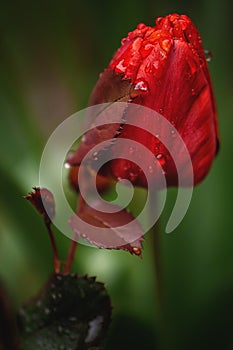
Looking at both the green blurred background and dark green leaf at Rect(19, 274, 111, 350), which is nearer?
dark green leaf at Rect(19, 274, 111, 350)

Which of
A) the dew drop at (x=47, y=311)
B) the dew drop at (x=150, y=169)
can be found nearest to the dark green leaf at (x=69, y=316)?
the dew drop at (x=47, y=311)

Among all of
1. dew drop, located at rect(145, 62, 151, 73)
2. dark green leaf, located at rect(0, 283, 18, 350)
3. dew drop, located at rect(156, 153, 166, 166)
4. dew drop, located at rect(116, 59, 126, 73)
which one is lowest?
dark green leaf, located at rect(0, 283, 18, 350)

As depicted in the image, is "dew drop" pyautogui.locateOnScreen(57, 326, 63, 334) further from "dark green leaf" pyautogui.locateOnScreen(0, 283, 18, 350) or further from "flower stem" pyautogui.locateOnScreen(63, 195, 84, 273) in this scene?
"dark green leaf" pyautogui.locateOnScreen(0, 283, 18, 350)

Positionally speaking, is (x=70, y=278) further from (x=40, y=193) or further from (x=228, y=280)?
(x=228, y=280)

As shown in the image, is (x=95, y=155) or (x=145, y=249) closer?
(x=95, y=155)

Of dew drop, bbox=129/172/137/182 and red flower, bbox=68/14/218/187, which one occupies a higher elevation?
red flower, bbox=68/14/218/187

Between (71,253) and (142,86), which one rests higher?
(142,86)

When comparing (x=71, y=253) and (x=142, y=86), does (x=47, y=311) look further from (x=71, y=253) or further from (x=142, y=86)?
(x=142, y=86)

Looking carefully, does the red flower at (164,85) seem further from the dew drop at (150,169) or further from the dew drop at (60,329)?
the dew drop at (60,329)

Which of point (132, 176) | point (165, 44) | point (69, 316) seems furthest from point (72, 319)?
point (165, 44)

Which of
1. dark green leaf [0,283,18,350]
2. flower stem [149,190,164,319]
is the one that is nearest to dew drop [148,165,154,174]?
flower stem [149,190,164,319]
